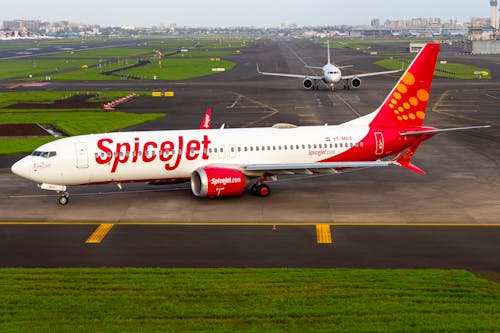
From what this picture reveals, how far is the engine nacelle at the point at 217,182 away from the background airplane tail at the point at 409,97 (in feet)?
32.2

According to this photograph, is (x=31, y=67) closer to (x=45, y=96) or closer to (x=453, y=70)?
(x=45, y=96)

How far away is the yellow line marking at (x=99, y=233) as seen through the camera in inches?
1286

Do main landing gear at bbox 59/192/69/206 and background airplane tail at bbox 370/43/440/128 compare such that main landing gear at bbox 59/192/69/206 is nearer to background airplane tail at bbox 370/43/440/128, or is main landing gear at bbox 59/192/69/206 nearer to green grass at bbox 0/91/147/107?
background airplane tail at bbox 370/43/440/128

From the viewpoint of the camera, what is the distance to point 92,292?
947 inches

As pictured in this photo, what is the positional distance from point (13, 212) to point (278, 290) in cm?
2003

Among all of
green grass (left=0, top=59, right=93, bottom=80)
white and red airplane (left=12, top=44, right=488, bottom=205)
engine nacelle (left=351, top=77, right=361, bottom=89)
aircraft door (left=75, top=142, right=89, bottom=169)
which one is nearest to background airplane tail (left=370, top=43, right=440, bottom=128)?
white and red airplane (left=12, top=44, right=488, bottom=205)

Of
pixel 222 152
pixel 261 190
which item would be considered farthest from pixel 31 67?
pixel 261 190

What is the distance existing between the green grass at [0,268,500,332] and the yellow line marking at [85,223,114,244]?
5421 millimetres

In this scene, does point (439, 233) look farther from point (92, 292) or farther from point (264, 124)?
point (264, 124)

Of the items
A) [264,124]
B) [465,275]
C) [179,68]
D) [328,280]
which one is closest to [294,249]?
[328,280]

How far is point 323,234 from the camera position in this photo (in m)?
33.2

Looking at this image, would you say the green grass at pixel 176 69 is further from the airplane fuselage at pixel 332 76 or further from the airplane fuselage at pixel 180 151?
the airplane fuselage at pixel 180 151

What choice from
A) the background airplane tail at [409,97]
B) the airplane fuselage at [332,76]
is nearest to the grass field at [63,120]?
the background airplane tail at [409,97]

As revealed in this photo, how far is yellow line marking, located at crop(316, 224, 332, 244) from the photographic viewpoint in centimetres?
3203
